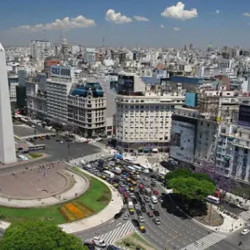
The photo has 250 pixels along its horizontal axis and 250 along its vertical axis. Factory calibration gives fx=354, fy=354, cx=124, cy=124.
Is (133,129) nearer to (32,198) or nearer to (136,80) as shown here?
(136,80)

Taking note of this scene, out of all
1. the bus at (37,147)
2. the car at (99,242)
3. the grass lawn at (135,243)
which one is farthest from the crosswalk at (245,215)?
the bus at (37,147)

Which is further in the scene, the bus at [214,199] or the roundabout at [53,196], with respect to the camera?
the bus at [214,199]

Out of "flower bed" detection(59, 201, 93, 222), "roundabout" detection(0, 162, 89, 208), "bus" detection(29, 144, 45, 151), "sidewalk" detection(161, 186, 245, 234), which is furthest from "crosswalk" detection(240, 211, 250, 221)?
"bus" detection(29, 144, 45, 151)

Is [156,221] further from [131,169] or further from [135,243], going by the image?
[131,169]

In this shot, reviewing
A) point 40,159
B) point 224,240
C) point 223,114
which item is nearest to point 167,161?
point 223,114

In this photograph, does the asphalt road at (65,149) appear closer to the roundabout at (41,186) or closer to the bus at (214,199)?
the roundabout at (41,186)
